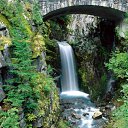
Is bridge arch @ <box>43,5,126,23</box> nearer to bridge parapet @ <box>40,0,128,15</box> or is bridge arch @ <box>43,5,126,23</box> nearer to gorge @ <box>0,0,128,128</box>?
gorge @ <box>0,0,128,128</box>

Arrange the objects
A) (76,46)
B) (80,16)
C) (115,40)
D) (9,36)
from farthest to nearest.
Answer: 1. (80,16)
2. (76,46)
3. (115,40)
4. (9,36)

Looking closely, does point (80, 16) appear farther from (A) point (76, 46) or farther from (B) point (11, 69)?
(B) point (11, 69)

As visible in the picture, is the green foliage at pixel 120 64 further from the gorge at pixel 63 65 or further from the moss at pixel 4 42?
the moss at pixel 4 42

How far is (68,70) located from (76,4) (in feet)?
18.5

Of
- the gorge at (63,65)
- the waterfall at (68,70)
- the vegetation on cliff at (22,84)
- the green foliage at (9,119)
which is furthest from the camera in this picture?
the waterfall at (68,70)

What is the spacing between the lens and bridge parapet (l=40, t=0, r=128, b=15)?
16594 mm

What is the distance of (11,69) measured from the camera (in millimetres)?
10234

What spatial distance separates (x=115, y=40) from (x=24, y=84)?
462 inches

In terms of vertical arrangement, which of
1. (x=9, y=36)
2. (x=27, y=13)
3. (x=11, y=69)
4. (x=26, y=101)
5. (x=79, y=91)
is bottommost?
(x=79, y=91)

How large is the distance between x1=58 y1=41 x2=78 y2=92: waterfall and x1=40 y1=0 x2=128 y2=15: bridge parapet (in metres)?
5.16

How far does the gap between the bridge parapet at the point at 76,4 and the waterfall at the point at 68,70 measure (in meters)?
5.16

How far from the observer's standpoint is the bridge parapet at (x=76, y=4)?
16.6 metres

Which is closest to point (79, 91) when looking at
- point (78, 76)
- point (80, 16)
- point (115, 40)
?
point (78, 76)

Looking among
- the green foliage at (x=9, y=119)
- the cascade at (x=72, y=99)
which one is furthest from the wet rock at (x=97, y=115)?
the green foliage at (x=9, y=119)
